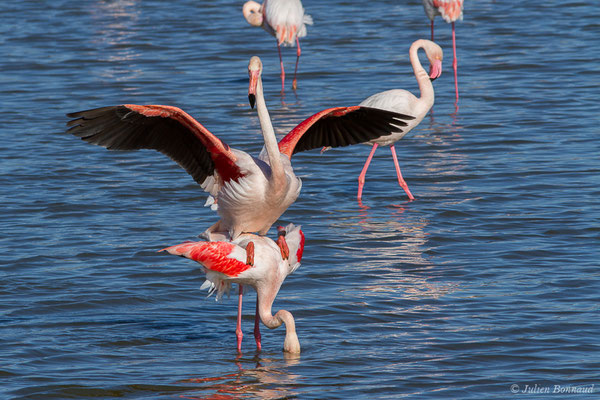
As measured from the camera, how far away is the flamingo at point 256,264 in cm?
626

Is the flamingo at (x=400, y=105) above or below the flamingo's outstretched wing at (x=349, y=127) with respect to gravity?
below

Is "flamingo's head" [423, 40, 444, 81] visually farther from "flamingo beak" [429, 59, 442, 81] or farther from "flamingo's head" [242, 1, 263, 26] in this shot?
"flamingo's head" [242, 1, 263, 26]

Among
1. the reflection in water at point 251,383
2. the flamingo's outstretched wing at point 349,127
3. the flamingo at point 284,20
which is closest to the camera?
the reflection in water at point 251,383

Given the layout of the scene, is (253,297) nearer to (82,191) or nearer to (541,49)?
(82,191)

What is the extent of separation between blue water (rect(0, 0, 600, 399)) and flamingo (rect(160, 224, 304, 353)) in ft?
0.88

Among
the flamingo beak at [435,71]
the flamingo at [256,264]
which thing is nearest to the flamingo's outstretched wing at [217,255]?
the flamingo at [256,264]

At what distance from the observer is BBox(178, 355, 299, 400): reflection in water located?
19.5 feet

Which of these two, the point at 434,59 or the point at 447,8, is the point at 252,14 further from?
the point at 434,59

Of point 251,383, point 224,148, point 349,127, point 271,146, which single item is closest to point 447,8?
point 349,127

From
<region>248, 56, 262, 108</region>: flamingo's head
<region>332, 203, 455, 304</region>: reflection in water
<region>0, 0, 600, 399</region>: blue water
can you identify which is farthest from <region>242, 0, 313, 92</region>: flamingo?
<region>248, 56, 262, 108</region>: flamingo's head

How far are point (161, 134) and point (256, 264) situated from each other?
1.08m

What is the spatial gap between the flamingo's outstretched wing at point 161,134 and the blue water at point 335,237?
106 centimetres

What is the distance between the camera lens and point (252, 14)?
648 inches

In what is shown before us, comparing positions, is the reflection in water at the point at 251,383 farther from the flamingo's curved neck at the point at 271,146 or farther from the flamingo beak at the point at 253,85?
the flamingo beak at the point at 253,85
